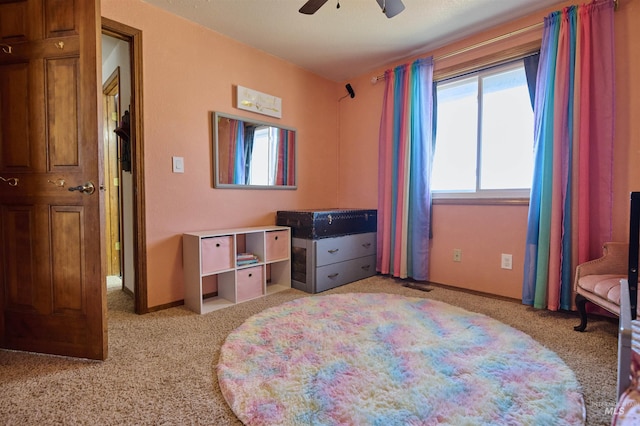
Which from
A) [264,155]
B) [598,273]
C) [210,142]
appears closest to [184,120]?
[210,142]

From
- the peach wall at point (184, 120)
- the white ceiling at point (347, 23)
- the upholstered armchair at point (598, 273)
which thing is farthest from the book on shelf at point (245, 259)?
the upholstered armchair at point (598, 273)

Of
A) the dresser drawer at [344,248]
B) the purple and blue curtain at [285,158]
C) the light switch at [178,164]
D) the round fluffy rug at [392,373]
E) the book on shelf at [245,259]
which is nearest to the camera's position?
the round fluffy rug at [392,373]

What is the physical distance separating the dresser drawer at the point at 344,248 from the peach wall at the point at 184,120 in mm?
660

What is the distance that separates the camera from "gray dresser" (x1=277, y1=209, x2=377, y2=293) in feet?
9.29

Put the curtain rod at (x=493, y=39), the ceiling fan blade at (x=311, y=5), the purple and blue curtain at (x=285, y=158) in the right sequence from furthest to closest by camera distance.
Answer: the purple and blue curtain at (x=285, y=158) < the curtain rod at (x=493, y=39) < the ceiling fan blade at (x=311, y=5)

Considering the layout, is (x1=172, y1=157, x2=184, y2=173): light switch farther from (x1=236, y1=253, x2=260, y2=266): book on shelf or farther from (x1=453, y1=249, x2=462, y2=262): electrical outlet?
(x1=453, y1=249, x2=462, y2=262): electrical outlet

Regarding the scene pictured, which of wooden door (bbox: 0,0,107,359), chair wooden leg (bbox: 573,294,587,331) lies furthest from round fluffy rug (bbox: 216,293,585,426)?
wooden door (bbox: 0,0,107,359)

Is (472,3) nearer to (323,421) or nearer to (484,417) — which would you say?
(484,417)

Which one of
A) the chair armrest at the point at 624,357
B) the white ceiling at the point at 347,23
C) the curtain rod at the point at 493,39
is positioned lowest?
the chair armrest at the point at 624,357

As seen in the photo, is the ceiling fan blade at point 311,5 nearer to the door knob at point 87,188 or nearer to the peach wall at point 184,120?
the peach wall at point 184,120

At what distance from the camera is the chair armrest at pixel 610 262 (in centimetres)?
191

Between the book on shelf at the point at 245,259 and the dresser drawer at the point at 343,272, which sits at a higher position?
the book on shelf at the point at 245,259

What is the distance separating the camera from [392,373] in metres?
1.45

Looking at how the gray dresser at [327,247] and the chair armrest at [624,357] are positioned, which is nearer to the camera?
the chair armrest at [624,357]
